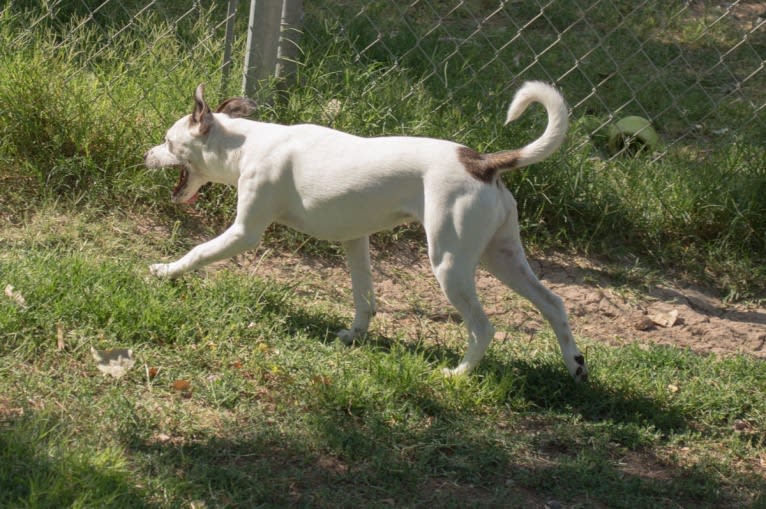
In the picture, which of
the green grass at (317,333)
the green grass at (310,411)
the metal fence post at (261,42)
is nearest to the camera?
the green grass at (310,411)

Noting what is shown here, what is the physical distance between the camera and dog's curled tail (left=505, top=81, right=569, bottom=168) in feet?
13.1

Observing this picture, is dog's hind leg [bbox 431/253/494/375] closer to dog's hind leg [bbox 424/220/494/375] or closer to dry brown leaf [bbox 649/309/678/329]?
dog's hind leg [bbox 424/220/494/375]

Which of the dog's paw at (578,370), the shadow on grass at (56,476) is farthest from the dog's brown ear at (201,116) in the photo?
the dog's paw at (578,370)

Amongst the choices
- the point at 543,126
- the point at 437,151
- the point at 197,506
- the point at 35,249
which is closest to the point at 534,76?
the point at 543,126

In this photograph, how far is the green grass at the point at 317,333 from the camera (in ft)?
11.5

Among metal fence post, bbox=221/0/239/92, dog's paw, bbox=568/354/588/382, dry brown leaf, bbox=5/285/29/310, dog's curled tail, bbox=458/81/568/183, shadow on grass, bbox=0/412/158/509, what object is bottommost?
dry brown leaf, bbox=5/285/29/310

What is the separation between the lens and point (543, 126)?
5715 millimetres

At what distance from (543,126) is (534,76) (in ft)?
3.38

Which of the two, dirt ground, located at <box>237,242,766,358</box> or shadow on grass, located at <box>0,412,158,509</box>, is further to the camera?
dirt ground, located at <box>237,242,766,358</box>

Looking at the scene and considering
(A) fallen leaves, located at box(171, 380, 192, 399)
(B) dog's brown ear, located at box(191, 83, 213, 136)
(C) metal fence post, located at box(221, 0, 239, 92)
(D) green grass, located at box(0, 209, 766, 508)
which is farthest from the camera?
(C) metal fence post, located at box(221, 0, 239, 92)

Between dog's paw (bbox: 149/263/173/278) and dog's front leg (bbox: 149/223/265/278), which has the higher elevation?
dog's front leg (bbox: 149/223/265/278)

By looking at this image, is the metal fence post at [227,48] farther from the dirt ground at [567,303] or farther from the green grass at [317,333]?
the dirt ground at [567,303]

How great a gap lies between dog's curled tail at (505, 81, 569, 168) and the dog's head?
1237 mm

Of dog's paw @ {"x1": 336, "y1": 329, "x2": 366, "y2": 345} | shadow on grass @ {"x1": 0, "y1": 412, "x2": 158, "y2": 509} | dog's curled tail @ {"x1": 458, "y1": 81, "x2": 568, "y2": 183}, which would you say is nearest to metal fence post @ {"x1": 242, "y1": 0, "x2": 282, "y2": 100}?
dog's paw @ {"x1": 336, "y1": 329, "x2": 366, "y2": 345}
